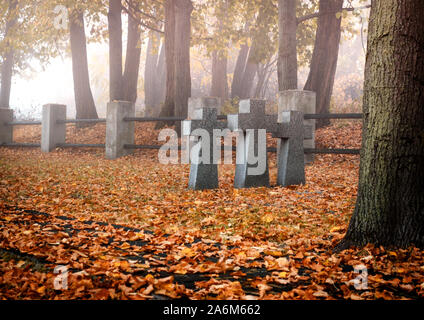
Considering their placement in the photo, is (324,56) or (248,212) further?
(324,56)

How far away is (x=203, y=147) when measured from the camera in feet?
23.7

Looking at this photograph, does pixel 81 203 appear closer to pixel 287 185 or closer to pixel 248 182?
pixel 248 182

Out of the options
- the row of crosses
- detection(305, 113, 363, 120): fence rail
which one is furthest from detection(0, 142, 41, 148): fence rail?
detection(305, 113, 363, 120): fence rail

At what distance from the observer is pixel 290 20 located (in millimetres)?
12414

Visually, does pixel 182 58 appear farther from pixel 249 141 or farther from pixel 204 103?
pixel 249 141

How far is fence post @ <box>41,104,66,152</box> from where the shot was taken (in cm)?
1451

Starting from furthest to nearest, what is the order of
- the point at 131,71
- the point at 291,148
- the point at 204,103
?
the point at 131,71
the point at 204,103
the point at 291,148

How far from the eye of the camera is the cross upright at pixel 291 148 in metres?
7.68

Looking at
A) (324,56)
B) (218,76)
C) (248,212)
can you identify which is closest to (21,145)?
(218,76)

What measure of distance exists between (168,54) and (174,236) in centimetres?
1082

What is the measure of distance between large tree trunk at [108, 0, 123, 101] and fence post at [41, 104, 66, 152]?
2.05 metres

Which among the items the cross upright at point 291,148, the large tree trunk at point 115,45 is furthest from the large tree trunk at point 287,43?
the large tree trunk at point 115,45

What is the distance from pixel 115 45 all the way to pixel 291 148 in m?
10.1

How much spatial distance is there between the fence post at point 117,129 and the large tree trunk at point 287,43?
4.62 m
